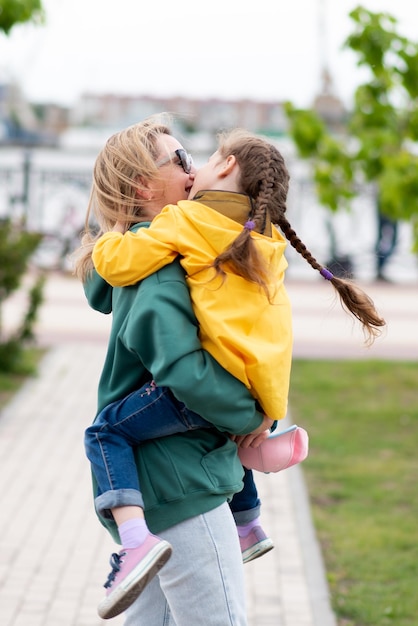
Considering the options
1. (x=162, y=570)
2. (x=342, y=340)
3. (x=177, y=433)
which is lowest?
(x=342, y=340)

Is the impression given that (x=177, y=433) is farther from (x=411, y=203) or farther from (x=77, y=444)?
(x=411, y=203)

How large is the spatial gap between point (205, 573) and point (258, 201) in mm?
899

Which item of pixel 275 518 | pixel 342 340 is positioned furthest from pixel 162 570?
pixel 342 340

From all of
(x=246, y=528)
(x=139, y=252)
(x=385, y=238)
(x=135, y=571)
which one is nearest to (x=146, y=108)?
(x=385, y=238)

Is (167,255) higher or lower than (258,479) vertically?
higher

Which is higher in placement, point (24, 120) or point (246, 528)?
point (246, 528)

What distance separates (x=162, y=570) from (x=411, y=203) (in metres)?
5.81

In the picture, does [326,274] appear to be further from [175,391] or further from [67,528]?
[67,528]

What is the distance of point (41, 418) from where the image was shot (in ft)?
27.1

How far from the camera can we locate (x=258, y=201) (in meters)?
2.48

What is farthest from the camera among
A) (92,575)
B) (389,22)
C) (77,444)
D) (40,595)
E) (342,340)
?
(342,340)

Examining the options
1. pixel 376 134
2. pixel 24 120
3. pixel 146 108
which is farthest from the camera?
pixel 146 108

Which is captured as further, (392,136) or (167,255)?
(392,136)

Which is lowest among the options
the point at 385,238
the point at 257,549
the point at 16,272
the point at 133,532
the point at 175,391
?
the point at 385,238
